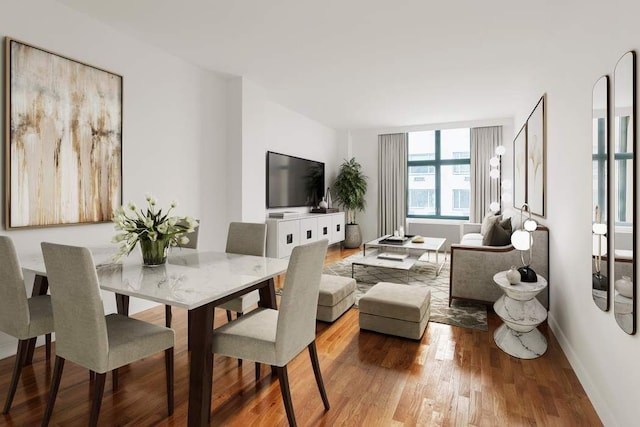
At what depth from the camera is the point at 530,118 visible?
3.98 m

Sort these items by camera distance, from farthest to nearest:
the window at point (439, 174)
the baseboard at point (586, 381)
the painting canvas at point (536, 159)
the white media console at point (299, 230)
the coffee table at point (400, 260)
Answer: the window at point (439, 174)
the white media console at point (299, 230)
the coffee table at point (400, 260)
the painting canvas at point (536, 159)
the baseboard at point (586, 381)

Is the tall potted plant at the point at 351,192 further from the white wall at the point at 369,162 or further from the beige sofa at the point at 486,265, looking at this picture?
the beige sofa at the point at 486,265

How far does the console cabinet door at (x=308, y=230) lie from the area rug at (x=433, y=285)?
2.03 feet

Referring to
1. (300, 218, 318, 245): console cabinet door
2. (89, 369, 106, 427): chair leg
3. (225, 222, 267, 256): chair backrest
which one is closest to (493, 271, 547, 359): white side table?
(225, 222, 267, 256): chair backrest

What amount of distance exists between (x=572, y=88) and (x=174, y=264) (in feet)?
9.53

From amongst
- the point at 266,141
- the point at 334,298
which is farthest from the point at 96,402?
the point at 266,141

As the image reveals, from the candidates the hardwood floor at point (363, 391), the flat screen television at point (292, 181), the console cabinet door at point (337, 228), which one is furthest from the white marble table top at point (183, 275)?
the console cabinet door at point (337, 228)

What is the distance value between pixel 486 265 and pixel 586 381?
1353 mm

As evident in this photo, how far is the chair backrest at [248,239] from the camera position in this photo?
2.69 m

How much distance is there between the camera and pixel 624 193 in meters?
1.55

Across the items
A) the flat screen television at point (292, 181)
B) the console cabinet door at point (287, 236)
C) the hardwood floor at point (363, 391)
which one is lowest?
the hardwood floor at point (363, 391)

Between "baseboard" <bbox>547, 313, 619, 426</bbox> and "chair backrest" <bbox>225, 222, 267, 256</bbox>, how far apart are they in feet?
7.16

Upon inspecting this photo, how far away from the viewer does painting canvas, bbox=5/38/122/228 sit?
2.41 m

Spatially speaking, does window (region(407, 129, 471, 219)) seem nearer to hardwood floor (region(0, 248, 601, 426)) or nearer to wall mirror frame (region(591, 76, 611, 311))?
hardwood floor (region(0, 248, 601, 426))
